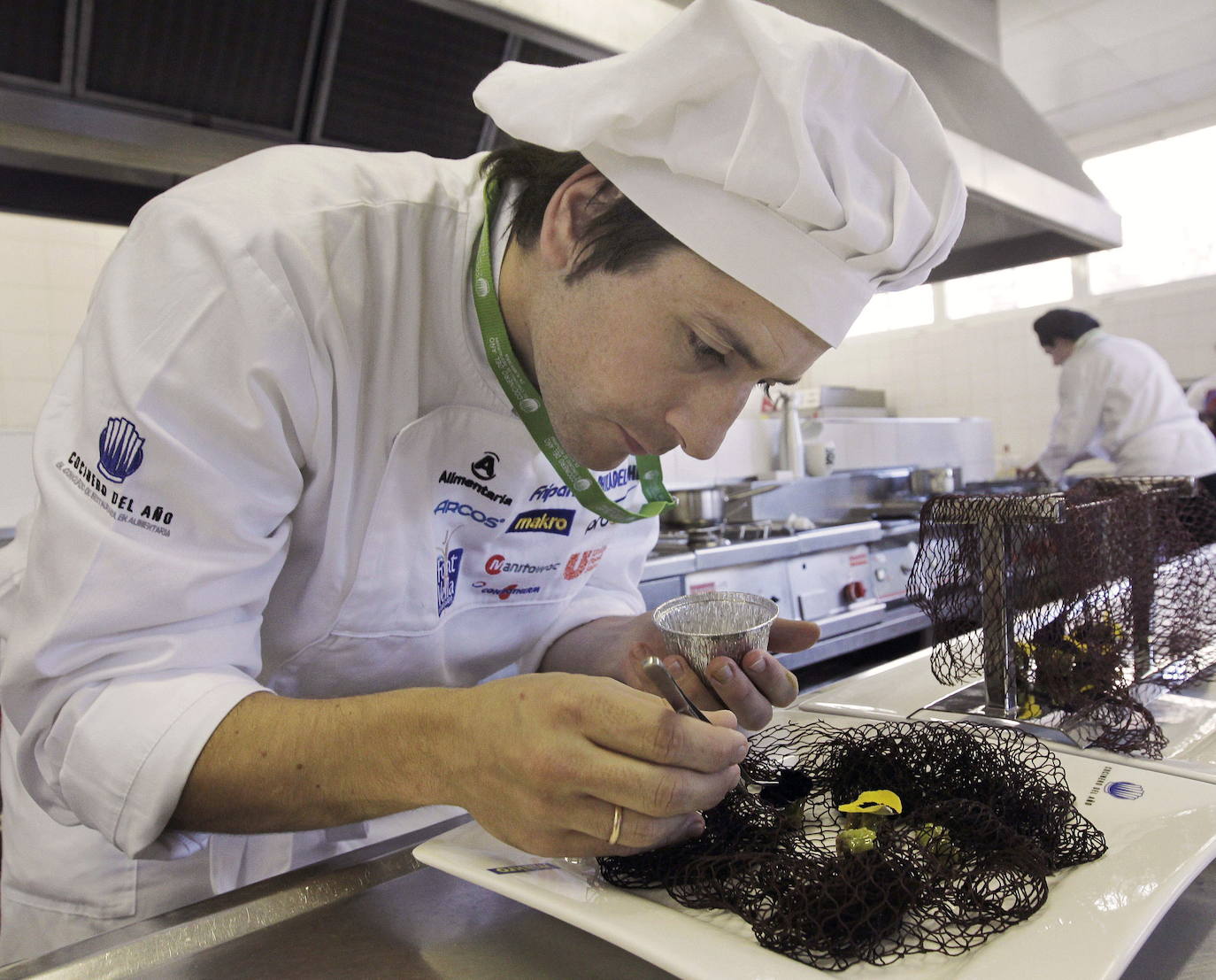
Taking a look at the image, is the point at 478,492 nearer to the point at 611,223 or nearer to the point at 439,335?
the point at 439,335

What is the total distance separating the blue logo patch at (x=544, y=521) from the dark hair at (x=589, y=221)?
33cm

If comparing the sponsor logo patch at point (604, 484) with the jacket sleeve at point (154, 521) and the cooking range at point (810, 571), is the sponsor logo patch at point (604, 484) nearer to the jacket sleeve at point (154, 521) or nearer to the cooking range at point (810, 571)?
the jacket sleeve at point (154, 521)

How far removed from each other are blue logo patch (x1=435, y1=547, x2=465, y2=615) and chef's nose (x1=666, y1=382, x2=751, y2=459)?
0.34 m

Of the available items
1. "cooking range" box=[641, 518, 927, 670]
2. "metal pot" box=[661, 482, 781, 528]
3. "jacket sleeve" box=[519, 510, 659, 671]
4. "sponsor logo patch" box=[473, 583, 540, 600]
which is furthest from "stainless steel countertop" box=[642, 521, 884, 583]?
"sponsor logo patch" box=[473, 583, 540, 600]

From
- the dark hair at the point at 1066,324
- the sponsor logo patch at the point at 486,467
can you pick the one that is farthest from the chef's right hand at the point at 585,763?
the dark hair at the point at 1066,324

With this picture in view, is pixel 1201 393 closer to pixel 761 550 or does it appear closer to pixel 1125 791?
pixel 761 550

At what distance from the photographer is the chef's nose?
2.74ft

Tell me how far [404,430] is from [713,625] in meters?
0.39

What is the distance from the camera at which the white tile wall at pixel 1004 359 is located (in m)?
5.81

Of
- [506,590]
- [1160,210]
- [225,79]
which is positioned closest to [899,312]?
[1160,210]

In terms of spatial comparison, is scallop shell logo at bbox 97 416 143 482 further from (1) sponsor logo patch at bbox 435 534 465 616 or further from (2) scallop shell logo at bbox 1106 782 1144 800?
(2) scallop shell logo at bbox 1106 782 1144 800

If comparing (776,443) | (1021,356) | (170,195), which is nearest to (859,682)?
(170,195)

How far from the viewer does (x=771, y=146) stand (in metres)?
0.74

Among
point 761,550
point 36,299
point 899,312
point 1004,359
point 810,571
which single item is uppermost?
point 899,312
